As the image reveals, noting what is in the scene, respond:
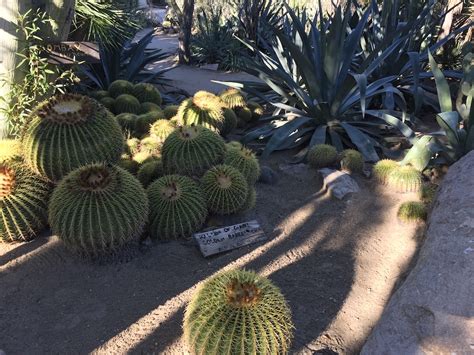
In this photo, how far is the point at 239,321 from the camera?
1.96 m

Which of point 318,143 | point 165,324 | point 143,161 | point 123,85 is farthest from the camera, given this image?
point 123,85

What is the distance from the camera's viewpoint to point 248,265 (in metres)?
3.00

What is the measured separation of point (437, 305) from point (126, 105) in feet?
14.5

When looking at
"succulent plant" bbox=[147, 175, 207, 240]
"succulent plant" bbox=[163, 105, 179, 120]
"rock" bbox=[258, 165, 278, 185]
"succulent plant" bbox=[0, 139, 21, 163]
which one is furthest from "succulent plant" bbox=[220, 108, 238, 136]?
"succulent plant" bbox=[0, 139, 21, 163]

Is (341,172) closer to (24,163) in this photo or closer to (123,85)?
(24,163)

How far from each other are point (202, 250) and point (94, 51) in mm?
2456

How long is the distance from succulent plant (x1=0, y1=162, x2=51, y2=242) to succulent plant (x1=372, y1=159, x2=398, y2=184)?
2912 millimetres

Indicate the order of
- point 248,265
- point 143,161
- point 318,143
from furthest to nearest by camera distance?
1. point 318,143
2. point 143,161
3. point 248,265

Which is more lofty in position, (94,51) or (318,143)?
(94,51)

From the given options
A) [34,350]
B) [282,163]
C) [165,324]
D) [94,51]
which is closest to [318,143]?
[282,163]

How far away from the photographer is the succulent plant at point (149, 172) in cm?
363

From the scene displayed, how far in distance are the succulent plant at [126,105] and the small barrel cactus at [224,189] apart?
2425 mm

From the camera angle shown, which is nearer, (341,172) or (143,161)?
(143,161)

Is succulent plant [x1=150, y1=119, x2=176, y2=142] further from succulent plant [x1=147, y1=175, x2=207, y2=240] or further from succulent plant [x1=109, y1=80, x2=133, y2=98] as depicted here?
succulent plant [x1=109, y1=80, x2=133, y2=98]
